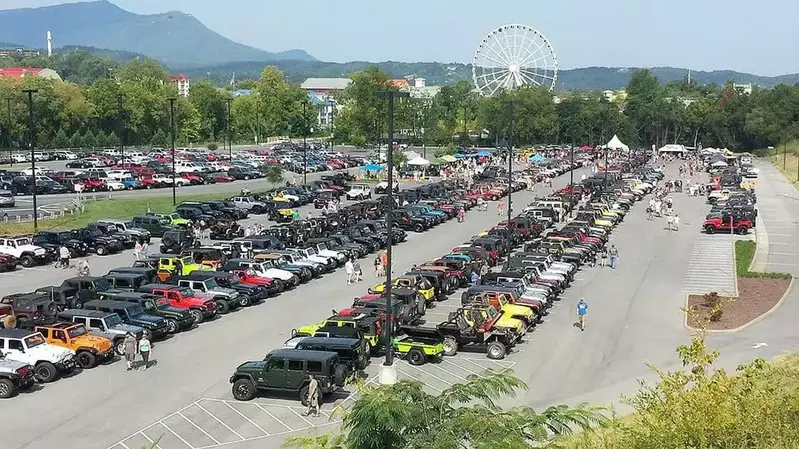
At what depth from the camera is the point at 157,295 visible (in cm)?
3025

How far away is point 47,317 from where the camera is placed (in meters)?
27.3

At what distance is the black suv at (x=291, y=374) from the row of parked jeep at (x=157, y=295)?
4.20 m

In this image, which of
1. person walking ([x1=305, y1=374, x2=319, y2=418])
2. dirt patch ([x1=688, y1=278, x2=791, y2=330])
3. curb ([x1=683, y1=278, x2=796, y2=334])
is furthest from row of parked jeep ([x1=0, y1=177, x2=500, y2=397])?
dirt patch ([x1=688, y1=278, x2=791, y2=330])

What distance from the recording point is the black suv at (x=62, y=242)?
136 ft

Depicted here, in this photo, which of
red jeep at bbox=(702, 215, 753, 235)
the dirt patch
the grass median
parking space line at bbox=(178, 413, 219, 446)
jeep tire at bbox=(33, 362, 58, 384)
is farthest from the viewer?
red jeep at bbox=(702, 215, 753, 235)

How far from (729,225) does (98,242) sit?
120 feet

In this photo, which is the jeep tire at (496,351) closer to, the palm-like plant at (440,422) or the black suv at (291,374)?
the black suv at (291,374)

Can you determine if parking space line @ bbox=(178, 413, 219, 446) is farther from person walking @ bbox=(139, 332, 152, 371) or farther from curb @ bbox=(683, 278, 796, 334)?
curb @ bbox=(683, 278, 796, 334)

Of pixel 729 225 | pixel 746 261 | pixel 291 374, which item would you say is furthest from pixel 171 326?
pixel 729 225

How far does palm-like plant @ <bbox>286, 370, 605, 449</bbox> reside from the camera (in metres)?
10.4

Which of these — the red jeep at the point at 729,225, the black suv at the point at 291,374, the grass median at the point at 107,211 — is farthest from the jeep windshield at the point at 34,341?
the red jeep at the point at 729,225

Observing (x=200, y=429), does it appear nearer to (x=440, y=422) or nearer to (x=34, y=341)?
(x=34, y=341)

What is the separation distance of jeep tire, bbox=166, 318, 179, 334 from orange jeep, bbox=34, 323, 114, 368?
286cm

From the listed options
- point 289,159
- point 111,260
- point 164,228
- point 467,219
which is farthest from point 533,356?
point 289,159
